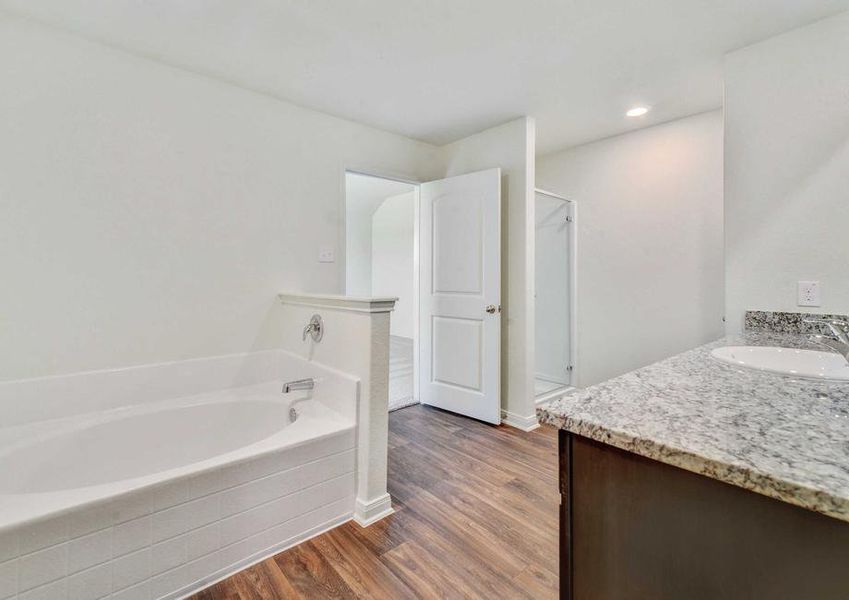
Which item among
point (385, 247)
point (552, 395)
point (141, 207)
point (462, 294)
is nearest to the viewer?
point (141, 207)

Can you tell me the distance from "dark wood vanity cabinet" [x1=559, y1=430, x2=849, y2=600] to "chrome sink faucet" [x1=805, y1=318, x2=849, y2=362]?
769 mm

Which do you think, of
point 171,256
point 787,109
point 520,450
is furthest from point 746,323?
point 171,256

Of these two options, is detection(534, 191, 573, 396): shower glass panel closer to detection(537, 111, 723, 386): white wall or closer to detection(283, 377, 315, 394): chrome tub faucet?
detection(537, 111, 723, 386): white wall

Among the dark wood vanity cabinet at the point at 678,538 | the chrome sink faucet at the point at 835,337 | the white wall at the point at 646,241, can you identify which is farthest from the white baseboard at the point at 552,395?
the dark wood vanity cabinet at the point at 678,538

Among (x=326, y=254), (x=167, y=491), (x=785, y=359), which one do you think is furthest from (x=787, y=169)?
(x=167, y=491)

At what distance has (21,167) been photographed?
1.70 metres

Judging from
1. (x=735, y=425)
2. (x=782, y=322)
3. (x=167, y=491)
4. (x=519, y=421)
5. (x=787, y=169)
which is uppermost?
(x=787, y=169)

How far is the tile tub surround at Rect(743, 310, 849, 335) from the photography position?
1628 mm

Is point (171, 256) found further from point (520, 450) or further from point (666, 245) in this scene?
point (666, 245)

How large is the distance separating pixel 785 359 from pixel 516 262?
1.71m

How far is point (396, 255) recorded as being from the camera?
6.25 metres

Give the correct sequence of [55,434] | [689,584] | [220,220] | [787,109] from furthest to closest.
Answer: [220,220] → [787,109] → [55,434] → [689,584]

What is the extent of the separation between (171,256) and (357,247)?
4728 millimetres

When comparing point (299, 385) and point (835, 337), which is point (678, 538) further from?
point (299, 385)
